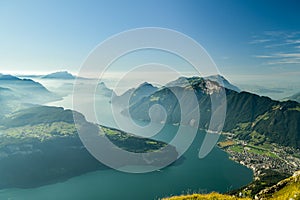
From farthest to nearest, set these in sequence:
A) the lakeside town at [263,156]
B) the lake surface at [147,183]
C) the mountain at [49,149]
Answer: the lakeside town at [263,156], the mountain at [49,149], the lake surface at [147,183]

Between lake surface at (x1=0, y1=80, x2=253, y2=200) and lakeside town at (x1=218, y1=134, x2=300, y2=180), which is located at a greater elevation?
lake surface at (x1=0, y1=80, x2=253, y2=200)

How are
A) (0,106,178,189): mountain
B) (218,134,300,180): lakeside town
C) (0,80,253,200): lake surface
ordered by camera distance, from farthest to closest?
(218,134,300,180): lakeside town, (0,106,178,189): mountain, (0,80,253,200): lake surface

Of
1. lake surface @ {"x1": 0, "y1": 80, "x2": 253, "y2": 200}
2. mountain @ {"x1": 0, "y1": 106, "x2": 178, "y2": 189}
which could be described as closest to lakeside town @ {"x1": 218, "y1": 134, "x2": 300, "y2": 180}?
lake surface @ {"x1": 0, "y1": 80, "x2": 253, "y2": 200}

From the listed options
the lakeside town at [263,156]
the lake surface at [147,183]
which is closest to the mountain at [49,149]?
the lake surface at [147,183]

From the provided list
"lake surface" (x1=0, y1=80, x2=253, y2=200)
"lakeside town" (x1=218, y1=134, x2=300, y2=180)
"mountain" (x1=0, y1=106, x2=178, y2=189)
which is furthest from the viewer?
"lakeside town" (x1=218, y1=134, x2=300, y2=180)

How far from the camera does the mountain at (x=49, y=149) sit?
9325 cm

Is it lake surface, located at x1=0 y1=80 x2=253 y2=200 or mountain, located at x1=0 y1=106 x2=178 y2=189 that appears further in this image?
mountain, located at x1=0 y1=106 x2=178 y2=189

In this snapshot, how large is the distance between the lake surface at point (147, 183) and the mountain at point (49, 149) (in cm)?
671

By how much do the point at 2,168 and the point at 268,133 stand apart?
14405 centimetres

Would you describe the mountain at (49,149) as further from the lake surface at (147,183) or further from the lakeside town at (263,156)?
the lakeside town at (263,156)

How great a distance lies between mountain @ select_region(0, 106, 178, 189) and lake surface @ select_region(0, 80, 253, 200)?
6706 millimetres

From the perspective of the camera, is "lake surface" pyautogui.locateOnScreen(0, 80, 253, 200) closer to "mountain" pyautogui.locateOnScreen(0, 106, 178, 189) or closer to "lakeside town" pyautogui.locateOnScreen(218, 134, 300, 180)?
"mountain" pyautogui.locateOnScreen(0, 106, 178, 189)

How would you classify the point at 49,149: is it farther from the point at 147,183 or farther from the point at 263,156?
the point at 263,156

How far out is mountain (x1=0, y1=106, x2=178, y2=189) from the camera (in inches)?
3671
